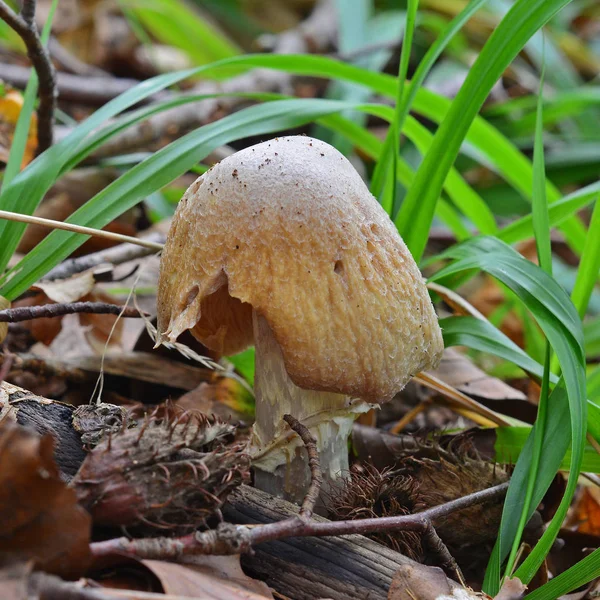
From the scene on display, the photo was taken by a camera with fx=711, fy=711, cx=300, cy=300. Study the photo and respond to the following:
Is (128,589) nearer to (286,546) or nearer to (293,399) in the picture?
(286,546)

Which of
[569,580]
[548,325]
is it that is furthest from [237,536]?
[548,325]

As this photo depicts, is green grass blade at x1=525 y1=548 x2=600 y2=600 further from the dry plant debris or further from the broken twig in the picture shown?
the dry plant debris

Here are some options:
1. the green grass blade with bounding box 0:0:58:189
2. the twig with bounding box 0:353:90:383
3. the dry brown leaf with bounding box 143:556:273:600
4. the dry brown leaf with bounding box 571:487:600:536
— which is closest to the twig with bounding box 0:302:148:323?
the twig with bounding box 0:353:90:383

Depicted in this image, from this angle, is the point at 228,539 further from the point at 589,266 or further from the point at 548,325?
the point at 589,266

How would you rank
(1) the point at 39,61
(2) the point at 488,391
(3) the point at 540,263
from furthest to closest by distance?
(2) the point at 488,391
(1) the point at 39,61
(3) the point at 540,263

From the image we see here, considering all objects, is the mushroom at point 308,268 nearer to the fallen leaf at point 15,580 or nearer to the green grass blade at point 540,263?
the green grass blade at point 540,263

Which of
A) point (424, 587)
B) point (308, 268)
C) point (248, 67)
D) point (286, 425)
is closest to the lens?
point (424, 587)

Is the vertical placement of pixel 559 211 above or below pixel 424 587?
above
